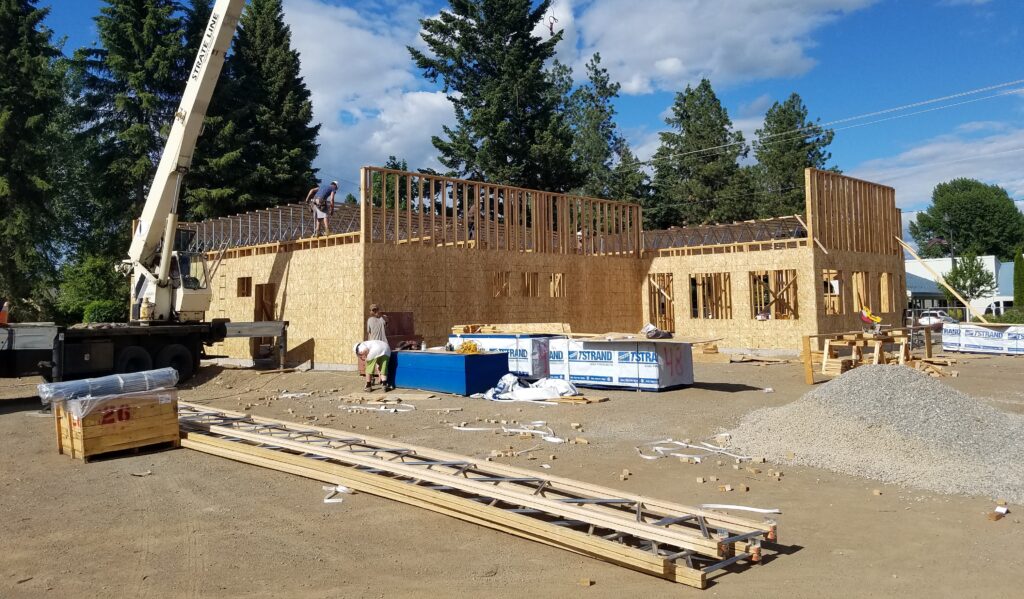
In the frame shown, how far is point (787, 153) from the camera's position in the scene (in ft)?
152

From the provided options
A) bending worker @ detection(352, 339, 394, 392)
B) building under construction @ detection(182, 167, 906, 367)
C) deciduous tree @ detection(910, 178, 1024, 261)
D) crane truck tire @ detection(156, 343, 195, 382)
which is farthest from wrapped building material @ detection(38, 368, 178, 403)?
deciduous tree @ detection(910, 178, 1024, 261)

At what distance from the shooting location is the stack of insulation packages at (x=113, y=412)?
7.96 metres

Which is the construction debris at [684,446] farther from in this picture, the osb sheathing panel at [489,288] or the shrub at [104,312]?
the shrub at [104,312]

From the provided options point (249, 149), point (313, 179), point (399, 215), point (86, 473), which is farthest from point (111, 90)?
point (86, 473)

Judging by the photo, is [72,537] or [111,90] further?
[111,90]

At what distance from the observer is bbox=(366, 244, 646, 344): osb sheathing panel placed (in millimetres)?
17266

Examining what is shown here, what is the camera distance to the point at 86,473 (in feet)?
24.6

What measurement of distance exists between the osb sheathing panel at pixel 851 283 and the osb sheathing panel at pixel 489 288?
21.3ft

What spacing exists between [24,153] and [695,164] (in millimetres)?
35604

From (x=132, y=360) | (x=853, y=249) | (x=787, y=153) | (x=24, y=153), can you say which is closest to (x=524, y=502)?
(x=132, y=360)

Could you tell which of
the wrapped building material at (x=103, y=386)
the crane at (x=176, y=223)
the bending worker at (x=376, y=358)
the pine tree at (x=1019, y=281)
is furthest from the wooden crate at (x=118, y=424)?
the pine tree at (x=1019, y=281)

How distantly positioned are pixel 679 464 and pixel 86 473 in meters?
6.63

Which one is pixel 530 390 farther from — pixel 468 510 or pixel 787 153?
pixel 787 153

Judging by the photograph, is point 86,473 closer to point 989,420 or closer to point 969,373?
point 989,420
